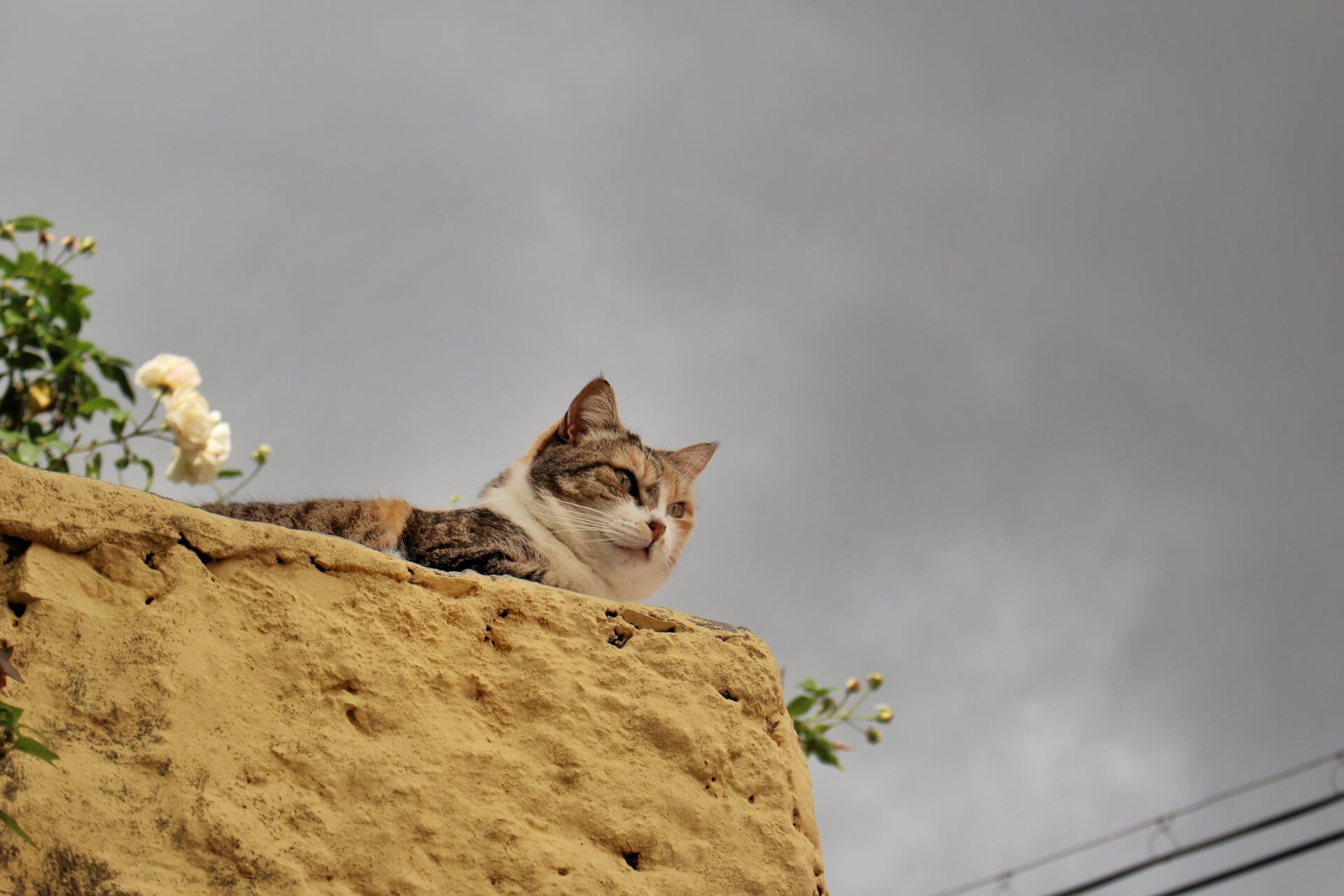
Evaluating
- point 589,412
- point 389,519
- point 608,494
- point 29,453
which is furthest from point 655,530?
point 29,453

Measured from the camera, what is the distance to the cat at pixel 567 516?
3.05m

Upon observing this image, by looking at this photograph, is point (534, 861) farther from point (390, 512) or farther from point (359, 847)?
point (390, 512)

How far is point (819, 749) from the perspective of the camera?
423 centimetres

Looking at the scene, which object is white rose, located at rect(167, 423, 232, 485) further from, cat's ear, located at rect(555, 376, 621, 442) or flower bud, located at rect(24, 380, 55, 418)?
cat's ear, located at rect(555, 376, 621, 442)

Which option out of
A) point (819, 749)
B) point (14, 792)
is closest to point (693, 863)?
point (14, 792)

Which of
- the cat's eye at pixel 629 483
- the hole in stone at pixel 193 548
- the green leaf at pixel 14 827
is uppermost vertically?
the cat's eye at pixel 629 483

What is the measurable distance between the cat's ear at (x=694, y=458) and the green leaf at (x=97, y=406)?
185 cm

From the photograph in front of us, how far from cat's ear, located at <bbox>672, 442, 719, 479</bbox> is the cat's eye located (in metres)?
0.44

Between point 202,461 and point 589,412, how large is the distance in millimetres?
1228

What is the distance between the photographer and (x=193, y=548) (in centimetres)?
204

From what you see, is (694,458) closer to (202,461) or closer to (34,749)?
(202,461)

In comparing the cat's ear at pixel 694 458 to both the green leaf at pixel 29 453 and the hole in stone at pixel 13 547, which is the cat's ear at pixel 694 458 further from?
the hole in stone at pixel 13 547

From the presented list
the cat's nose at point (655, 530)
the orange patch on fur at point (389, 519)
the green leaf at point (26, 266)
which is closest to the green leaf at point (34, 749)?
the orange patch on fur at point (389, 519)

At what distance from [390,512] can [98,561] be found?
1.19 metres
